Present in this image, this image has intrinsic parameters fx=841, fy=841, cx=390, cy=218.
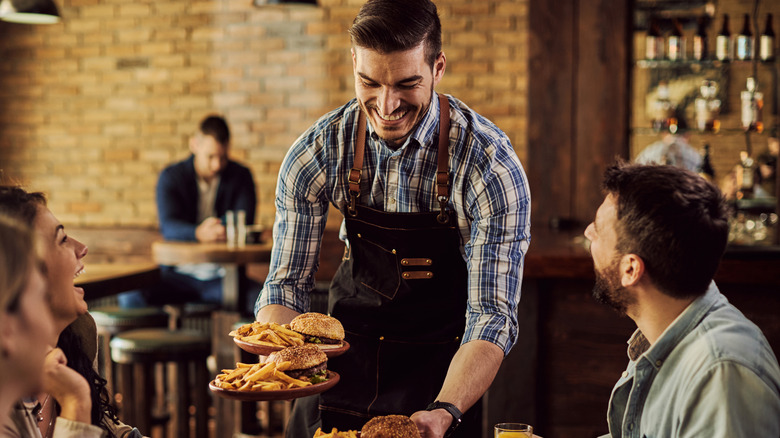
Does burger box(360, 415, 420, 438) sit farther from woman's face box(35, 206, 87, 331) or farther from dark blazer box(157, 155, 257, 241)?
dark blazer box(157, 155, 257, 241)

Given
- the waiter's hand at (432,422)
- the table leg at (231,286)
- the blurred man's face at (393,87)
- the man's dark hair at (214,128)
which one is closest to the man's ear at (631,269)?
the waiter's hand at (432,422)

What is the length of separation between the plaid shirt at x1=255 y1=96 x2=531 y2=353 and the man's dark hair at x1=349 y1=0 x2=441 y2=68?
0.21 metres

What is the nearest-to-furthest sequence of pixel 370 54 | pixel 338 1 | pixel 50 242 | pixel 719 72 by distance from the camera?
pixel 50 242 → pixel 370 54 → pixel 719 72 → pixel 338 1

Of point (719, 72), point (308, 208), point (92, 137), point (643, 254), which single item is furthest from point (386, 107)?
point (92, 137)

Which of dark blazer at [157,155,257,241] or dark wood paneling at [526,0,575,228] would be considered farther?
dark blazer at [157,155,257,241]

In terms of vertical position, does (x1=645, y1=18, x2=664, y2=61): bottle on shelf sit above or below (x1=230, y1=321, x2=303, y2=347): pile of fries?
above

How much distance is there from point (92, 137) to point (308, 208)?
197 inches

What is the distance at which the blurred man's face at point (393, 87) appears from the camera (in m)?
1.81

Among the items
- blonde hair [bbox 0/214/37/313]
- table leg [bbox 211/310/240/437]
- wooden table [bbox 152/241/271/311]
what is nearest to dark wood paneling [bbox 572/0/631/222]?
wooden table [bbox 152/241/271/311]

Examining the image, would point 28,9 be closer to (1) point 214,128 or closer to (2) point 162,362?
(1) point 214,128

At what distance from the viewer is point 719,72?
452cm

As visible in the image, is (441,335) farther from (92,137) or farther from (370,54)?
(92,137)

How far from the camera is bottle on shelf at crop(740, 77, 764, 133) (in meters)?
4.36

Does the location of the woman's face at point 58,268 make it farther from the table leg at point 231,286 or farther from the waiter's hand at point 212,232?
the waiter's hand at point 212,232
